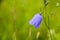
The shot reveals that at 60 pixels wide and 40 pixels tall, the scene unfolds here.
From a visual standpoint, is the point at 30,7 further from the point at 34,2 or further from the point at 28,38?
the point at 28,38

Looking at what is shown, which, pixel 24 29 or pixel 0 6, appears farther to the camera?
pixel 0 6

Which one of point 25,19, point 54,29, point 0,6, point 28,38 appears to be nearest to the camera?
point 28,38

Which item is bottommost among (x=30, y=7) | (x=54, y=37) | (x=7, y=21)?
(x=54, y=37)

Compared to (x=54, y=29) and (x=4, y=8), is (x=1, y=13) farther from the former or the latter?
(x=54, y=29)

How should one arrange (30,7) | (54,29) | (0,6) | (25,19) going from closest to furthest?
(54,29) < (25,19) < (30,7) < (0,6)

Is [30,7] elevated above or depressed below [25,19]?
above

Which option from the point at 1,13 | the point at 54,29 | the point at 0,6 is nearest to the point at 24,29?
the point at 54,29
